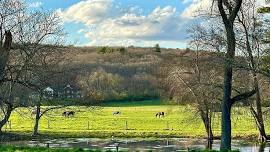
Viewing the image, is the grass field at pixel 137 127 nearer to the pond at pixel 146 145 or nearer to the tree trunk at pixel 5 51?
the pond at pixel 146 145

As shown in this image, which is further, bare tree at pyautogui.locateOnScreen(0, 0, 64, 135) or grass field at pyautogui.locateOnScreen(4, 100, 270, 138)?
grass field at pyautogui.locateOnScreen(4, 100, 270, 138)

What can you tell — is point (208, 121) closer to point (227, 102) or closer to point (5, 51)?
point (227, 102)

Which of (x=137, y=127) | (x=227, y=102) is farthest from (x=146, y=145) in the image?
(x=137, y=127)

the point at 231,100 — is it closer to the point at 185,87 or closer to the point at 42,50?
the point at 42,50

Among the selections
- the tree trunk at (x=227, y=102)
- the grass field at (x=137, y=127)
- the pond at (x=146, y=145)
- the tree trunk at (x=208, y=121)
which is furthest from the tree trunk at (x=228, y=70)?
the tree trunk at (x=208, y=121)

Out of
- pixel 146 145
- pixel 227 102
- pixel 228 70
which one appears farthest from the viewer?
pixel 146 145

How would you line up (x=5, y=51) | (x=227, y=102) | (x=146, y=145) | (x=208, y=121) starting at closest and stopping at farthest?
1. (x=227, y=102)
2. (x=5, y=51)
3. (x=146, y=145)
4. (x=208, y=121)

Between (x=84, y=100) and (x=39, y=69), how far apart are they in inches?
926

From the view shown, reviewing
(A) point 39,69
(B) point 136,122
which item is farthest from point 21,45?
(B) point 136,122

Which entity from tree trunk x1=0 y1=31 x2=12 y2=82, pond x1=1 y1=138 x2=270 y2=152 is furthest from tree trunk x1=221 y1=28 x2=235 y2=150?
tree trunk x1=0 y1=31 x2=12 y2=82

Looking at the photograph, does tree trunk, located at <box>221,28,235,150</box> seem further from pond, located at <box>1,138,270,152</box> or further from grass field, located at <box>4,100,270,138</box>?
grass field, located at <box>4,100,270,138</box>

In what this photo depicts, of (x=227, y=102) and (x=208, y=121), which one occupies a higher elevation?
(x=227, y=102)

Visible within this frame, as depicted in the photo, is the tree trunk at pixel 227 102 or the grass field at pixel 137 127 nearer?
the tree trunk at pixel 227 102

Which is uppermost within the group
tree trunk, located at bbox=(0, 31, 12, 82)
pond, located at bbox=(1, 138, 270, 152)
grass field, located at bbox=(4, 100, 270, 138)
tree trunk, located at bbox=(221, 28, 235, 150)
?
tree trunk, located at bbox=(0, 31, 12, 82)
